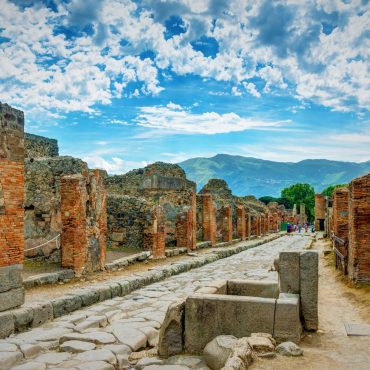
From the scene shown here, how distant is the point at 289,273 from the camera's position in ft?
20.4

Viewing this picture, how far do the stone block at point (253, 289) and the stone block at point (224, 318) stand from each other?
1298 millimetres

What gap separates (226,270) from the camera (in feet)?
43.9

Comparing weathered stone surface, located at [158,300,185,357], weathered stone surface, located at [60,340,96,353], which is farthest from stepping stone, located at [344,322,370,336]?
weathered stone surface, located at [60,340,96,353]

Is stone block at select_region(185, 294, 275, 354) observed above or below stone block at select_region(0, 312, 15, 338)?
above

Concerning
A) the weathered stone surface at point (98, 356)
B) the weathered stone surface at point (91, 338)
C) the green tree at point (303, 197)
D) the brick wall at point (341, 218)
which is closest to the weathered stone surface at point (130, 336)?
the weathered stone surface at point (91, 338)

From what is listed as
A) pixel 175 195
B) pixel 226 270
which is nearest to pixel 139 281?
pixel 226 270

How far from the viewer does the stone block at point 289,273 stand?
6.18 m

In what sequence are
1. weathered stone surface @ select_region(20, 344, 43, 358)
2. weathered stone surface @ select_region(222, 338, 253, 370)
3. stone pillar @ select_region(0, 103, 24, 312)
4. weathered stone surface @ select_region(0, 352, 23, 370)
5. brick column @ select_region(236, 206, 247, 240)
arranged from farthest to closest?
brick column @ select_region(236, 206, 247, 240), stone pillar @ select_region(0, 103, 24, 312), weathered stone surface @ select_region(20, 344, 43, 358), weathered stone surface @ select_region(0, 352, 23, 370), weathered stone surface @ select_region(222, 338, 253, 370)

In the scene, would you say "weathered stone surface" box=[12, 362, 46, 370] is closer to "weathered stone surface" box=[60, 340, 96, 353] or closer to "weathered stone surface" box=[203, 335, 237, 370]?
"weathered stone surface" box=[60, 340, 96, 353]

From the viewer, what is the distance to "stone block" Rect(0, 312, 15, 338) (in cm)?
636

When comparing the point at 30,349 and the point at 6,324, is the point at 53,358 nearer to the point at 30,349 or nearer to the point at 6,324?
the point at 30,349

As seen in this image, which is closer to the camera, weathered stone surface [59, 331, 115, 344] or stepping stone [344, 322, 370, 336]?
stepping stone [344, 322, 370, 336]

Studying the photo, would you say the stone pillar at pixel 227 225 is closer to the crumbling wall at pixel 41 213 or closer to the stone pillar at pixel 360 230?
the crumbling wall at pixel 41 213

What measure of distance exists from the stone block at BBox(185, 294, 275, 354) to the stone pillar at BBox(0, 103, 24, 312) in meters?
3.13
